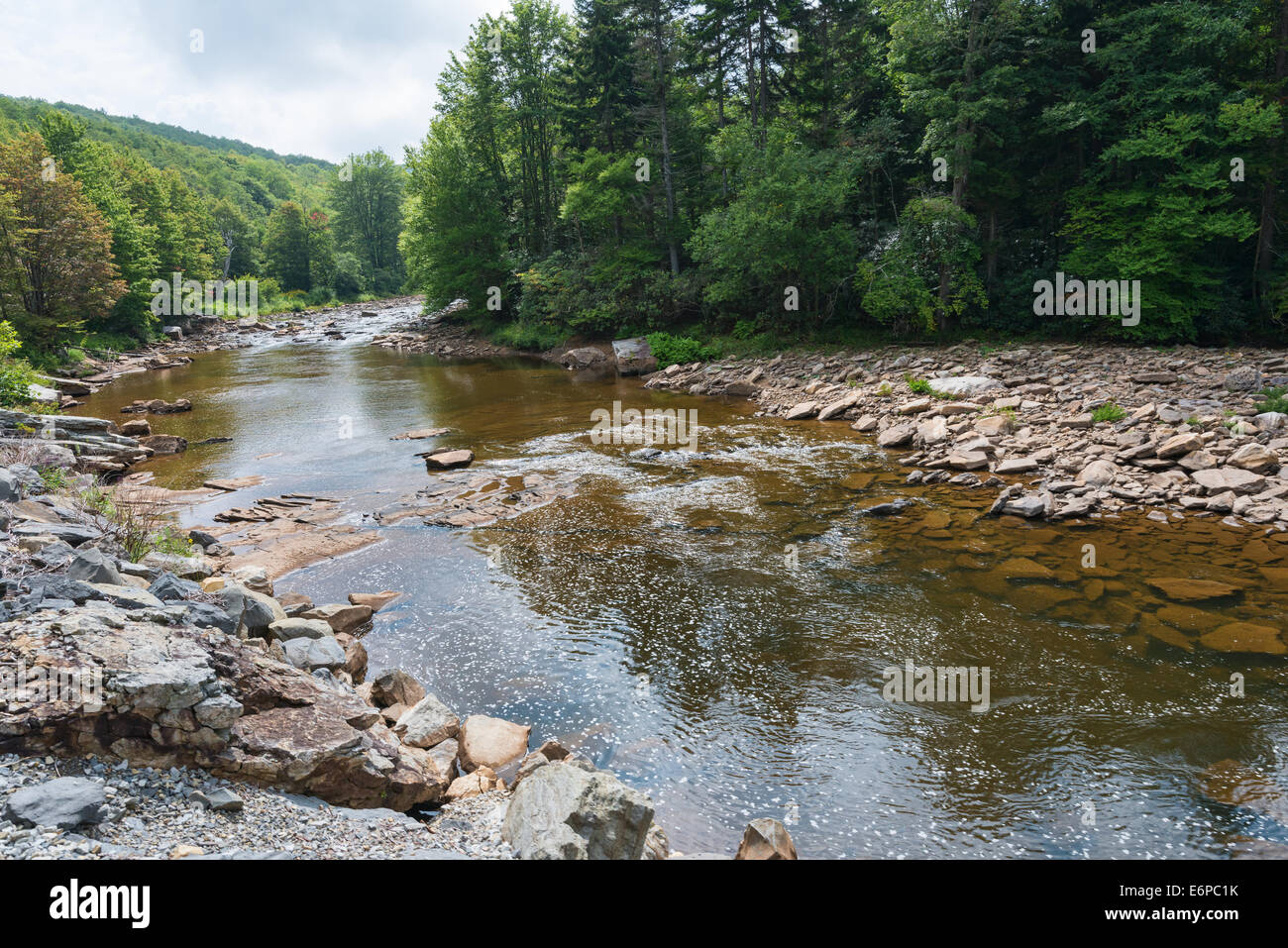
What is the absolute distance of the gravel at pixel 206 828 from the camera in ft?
10.9

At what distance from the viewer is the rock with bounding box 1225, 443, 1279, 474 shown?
1150 centimetres

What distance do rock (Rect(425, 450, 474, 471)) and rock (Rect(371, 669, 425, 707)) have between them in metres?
9.10

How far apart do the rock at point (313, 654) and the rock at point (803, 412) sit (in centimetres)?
1475

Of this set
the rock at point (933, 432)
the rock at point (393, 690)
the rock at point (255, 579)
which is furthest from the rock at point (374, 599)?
the rock at point (933, 432)

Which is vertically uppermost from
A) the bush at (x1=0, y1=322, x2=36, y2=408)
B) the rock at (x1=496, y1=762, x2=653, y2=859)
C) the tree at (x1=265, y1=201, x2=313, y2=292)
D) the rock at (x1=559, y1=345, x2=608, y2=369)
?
the tree at (x1=265, y1=201, x2=313, y2=292)

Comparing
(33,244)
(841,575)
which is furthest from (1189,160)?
(33,244)

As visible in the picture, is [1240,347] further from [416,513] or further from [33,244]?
[33,244]

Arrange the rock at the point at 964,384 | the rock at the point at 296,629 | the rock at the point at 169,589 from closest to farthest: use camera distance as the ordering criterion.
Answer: the rock at the point at 169,589 → the rock at the point at 296,629 → the rock at the point at 964,384

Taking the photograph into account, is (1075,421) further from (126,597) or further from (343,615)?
(126,597)

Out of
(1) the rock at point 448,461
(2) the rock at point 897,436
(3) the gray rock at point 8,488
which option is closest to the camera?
(3) the gray rock at point 8,488

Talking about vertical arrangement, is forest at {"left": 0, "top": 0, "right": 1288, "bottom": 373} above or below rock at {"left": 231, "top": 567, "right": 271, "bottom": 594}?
above

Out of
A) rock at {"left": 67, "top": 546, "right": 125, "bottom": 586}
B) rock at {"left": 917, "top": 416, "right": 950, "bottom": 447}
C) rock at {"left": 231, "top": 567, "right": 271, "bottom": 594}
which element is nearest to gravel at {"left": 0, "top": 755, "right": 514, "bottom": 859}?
rock at {"left": 67, "top": 546, "right": 125, "bottom": 586}

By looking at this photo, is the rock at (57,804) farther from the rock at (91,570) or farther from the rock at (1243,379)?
the rock at (1243,379)

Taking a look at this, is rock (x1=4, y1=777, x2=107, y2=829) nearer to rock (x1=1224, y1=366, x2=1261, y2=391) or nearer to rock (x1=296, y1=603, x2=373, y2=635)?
rock (x1=296, y1=603, x2=373, y2=635)
